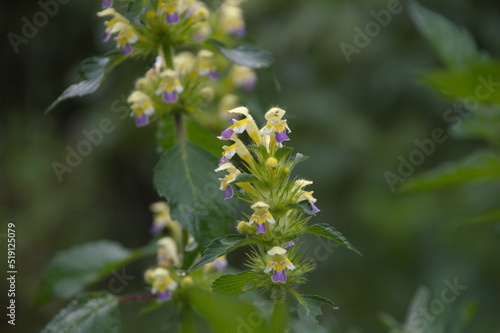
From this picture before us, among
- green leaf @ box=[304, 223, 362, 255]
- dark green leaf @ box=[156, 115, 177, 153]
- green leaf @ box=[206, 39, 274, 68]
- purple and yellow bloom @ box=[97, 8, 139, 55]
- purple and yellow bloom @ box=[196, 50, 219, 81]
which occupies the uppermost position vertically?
purple and yellow bloom @ box=[97, 8, 139, 55]

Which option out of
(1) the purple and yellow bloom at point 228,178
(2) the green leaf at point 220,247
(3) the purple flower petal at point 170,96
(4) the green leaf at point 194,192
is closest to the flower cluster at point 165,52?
(3) the purple flower petal at point 170,96

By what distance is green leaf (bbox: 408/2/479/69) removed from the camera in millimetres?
1405

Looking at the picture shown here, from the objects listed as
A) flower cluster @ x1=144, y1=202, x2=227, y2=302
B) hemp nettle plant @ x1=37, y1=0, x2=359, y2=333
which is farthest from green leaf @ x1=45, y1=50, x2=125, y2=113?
flower cluster @ x1=144, y1=202, x2=227, y2=302

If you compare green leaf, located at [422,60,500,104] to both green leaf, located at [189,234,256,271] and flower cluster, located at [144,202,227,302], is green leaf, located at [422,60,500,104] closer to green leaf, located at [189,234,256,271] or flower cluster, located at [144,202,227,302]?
green leaf, located at [189,234,256,271]

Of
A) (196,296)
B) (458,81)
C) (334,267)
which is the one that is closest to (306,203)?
(458,81)

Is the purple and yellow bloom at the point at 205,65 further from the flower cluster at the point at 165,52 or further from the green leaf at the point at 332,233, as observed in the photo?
the green leaf at the point at 332,233

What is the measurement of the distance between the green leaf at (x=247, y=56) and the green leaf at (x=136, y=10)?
0.20 m

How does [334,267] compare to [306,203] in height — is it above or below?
below

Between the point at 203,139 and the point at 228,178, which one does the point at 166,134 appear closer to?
the point at 203,139

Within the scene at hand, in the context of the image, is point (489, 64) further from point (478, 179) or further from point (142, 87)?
point (142, 87)

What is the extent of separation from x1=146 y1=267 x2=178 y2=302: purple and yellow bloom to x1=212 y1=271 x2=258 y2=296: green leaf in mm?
327

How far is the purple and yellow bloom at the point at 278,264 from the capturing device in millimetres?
1075

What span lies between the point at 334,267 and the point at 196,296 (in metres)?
3.16

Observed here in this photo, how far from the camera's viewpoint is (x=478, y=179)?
135cm
